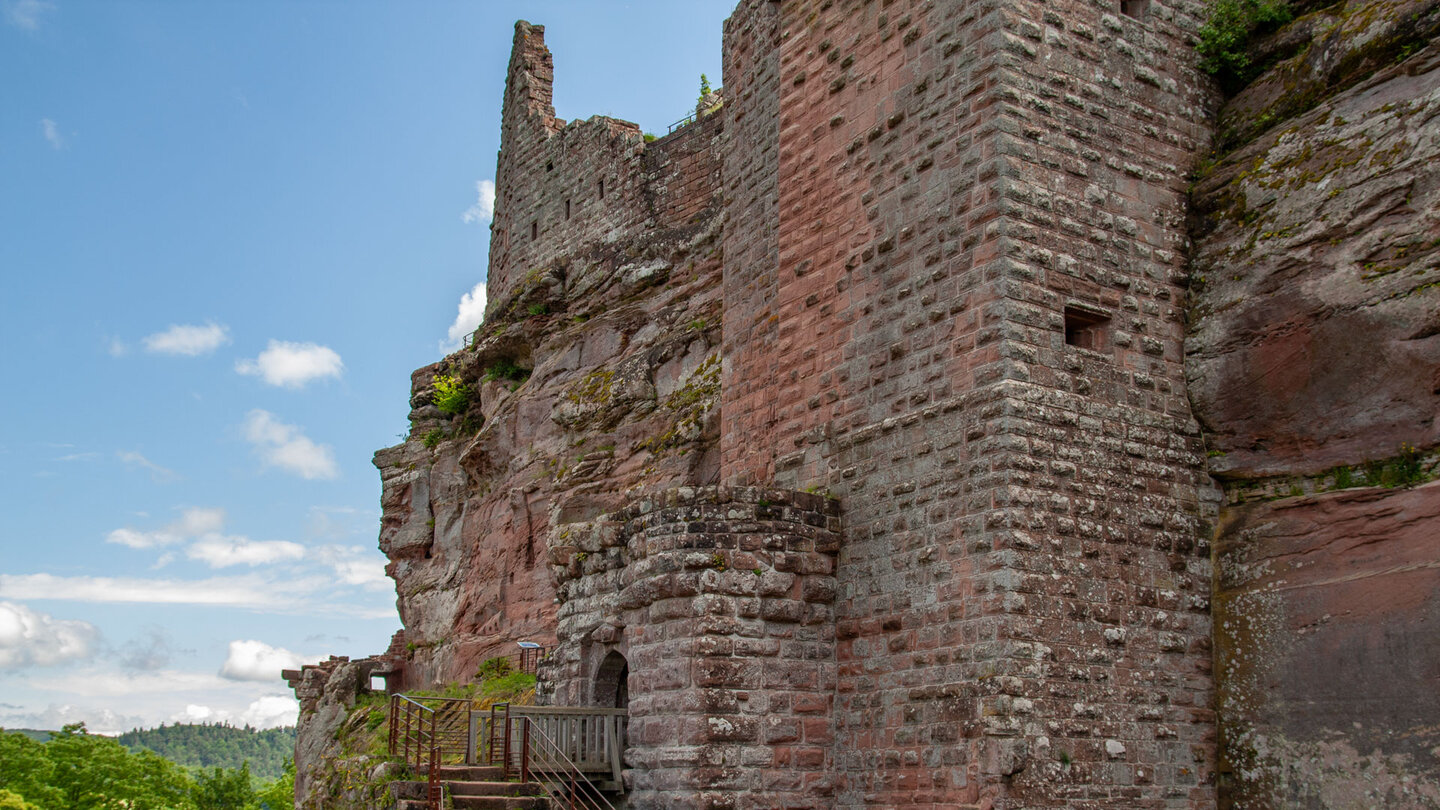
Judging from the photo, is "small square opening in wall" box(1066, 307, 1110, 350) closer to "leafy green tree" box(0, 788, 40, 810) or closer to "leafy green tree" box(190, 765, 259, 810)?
"leafy green tree" box(0, 788, 40, 810)

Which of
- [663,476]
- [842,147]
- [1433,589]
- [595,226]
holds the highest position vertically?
[595,226]

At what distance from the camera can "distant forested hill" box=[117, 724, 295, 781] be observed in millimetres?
174750

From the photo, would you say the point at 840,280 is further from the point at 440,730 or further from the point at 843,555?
the point at 440,730

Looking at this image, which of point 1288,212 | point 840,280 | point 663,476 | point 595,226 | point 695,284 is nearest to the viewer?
point 1288,212

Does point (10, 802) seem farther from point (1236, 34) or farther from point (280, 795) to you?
point (1236, 34)

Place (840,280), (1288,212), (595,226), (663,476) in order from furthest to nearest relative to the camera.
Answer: (595,226) < (663,476) < (840,280) < (1288,212)

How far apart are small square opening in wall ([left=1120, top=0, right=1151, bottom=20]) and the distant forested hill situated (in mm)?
175855

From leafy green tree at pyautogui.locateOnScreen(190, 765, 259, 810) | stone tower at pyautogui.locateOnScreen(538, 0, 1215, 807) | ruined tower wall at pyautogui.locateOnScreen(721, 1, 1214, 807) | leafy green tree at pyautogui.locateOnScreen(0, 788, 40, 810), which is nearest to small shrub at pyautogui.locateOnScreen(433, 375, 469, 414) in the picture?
leafy green tree at pyautogui.locateOnScreen(0, 788, 40, 810)

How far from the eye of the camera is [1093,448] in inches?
398

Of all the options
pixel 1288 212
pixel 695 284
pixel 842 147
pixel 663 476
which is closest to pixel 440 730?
pixel 663 476

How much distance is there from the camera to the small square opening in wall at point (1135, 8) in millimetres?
11578

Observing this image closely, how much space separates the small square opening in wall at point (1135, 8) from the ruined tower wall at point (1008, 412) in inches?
2.4

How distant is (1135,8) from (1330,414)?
421 cm

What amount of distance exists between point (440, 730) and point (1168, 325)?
40.3 feet
